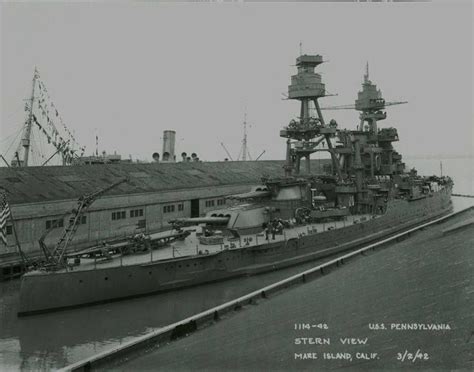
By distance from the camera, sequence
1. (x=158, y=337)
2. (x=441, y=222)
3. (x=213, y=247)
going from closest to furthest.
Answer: (x=158, y=337), (x=213, y=247), (x=441, y=222)

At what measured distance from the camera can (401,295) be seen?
17562mm

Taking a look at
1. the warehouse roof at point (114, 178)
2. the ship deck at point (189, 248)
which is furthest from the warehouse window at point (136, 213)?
the ship deck at point (189, 248)

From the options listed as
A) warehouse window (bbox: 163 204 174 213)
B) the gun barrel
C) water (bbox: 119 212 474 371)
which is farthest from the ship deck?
warehouse window (bbox: 163 204 174 213)

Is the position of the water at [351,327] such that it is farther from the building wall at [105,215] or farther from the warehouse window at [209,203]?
the warehouse window at [209,203]

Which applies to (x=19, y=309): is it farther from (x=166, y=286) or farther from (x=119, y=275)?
(x=166, y=286)

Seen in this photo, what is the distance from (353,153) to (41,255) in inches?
962

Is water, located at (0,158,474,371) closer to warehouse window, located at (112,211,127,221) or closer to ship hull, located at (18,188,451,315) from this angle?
ship hull, located at (18,188,451,315)

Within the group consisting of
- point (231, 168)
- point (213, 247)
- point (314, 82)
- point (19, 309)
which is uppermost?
point (314, 82)

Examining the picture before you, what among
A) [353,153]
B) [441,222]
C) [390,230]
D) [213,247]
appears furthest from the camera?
[441,222]

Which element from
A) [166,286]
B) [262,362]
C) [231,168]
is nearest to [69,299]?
[166,286]

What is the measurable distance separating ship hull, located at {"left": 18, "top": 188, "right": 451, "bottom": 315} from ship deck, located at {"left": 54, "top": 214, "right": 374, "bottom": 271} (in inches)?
13.6

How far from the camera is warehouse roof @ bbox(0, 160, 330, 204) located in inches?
1128

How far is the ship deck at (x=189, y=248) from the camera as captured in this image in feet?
68.5

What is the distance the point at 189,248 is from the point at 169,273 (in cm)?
253
